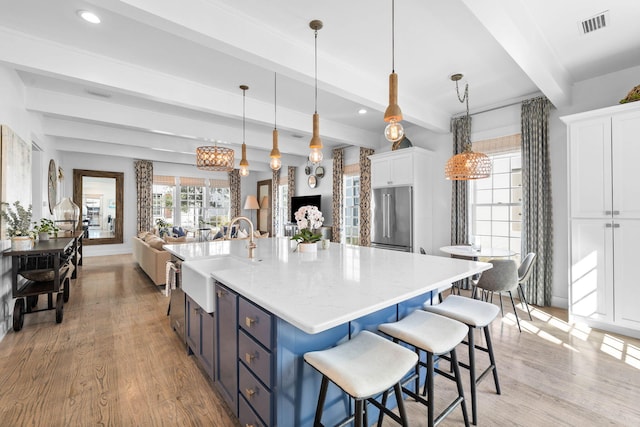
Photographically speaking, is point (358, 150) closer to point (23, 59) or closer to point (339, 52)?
point (339, 52)

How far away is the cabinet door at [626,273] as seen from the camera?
2.92m

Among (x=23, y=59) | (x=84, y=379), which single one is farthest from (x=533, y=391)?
(x=23, y=59)

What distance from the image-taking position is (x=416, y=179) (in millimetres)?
4965

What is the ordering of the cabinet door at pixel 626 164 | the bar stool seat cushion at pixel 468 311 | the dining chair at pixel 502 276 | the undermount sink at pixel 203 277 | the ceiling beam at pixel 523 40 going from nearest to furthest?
the bar stool seat cushion at pixel 468 311 → the undermount sink at pixel 203 277 → the ceiling beam at pixel 523 40 → the cabinet door at pixel 626 164 → the dining chair at pixel 502 276

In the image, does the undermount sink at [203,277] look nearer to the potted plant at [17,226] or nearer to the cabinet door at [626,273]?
the potted plant at [17,226]

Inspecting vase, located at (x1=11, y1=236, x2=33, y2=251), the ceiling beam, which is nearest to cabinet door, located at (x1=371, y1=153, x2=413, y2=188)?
the ceiling beam

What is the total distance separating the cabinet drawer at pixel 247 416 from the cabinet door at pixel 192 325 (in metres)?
0.80

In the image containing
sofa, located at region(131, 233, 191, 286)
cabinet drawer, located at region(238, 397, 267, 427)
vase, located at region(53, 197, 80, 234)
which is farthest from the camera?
vase, located at region(53, 197, 80, 234)

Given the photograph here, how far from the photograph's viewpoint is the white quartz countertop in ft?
3.95

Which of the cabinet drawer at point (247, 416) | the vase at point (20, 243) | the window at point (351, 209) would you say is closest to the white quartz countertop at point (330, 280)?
the cabinet drawer at point (247, 416)

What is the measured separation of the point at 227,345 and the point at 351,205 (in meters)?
5.36

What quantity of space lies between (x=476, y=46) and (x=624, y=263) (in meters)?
2.62

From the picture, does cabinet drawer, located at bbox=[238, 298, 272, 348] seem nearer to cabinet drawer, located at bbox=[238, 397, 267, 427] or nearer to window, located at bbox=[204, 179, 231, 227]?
cabinet drawer, located at bbox=[238, 397, 267, 427]

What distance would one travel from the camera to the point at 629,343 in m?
2.84
